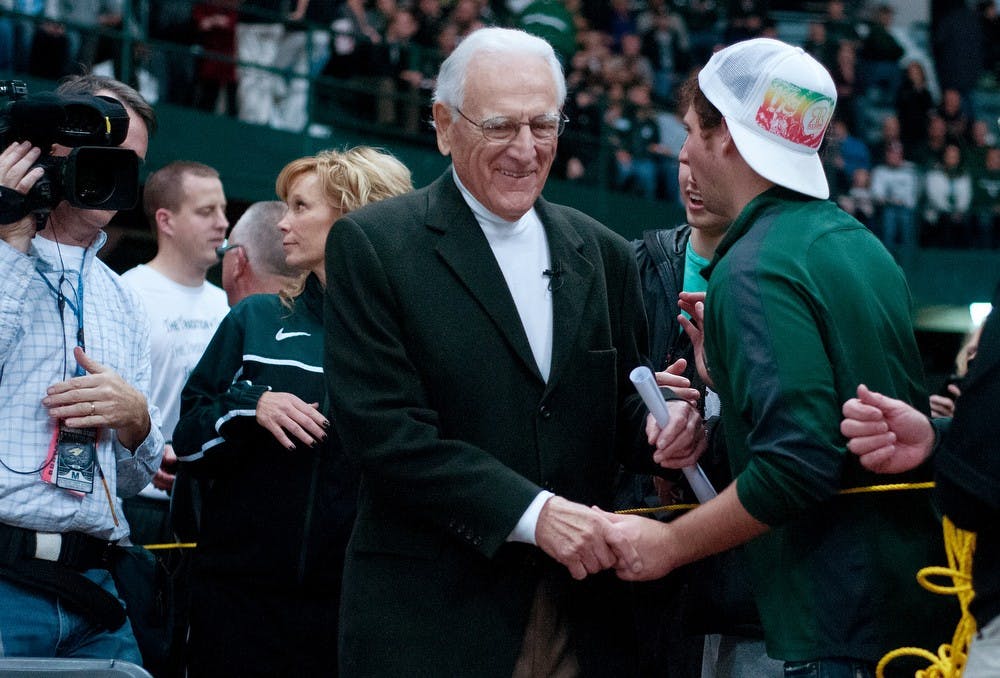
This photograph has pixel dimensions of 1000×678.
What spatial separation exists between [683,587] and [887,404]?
887 millimetres

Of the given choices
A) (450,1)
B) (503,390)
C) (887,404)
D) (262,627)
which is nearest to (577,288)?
(503,390)

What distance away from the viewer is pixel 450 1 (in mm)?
12133

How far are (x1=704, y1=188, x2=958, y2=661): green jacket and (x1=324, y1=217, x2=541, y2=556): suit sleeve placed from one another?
443 mm

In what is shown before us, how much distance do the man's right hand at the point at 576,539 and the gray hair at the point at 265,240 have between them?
238 centimetres

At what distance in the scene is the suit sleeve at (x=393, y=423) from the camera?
2354mm

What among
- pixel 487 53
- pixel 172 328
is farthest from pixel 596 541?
pixel 172 328

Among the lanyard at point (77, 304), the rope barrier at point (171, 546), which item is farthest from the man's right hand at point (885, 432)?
the rope barrier at point (171, 546)

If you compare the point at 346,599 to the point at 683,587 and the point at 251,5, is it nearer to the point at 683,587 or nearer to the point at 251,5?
the point at 683,587

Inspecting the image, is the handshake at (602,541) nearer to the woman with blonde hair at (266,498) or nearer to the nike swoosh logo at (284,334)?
the woman with blonde hair at (266,498)

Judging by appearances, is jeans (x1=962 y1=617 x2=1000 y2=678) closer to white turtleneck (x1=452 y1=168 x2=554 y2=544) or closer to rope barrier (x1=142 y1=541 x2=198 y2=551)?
white turtleneck (x1=452 y1=168 x2=554 y2=544)

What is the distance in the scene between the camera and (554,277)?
8.54ft

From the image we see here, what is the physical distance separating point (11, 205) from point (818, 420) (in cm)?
175

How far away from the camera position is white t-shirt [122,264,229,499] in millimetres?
4637

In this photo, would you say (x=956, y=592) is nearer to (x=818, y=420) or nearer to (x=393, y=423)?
(x=818, y=420)
